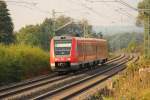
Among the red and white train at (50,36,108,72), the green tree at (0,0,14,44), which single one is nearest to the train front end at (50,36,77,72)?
the red and white train at (50,36,108,72)

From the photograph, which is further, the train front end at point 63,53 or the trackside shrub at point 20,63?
the train front end at point 63,53

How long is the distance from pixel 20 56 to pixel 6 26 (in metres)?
60.4

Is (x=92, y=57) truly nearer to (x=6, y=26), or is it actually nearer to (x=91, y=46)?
(x=91, y=46)

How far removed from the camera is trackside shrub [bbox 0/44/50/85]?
2986 centimetres

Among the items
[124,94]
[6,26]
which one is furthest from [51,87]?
[6,26]

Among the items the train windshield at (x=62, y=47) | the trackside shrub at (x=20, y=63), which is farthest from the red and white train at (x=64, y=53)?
the trackside shrub at (x=20, y=63)

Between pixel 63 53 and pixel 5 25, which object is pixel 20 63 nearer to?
pixel 63 53

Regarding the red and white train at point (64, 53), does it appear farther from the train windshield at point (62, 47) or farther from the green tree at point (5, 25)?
the green tree at point (5, 25)

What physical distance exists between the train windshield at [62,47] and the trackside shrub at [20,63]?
95.8 inches

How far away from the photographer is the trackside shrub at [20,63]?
2986 centimetres

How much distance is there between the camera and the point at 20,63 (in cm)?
3275

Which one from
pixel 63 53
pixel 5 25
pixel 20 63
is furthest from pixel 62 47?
pixel 5 25

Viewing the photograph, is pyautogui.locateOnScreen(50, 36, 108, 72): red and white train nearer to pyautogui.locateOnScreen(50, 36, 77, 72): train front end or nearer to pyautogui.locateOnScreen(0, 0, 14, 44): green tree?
pyautogui.locateOnScreen(50, 36, 77, 72): train front end

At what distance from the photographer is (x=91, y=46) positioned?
42.5 m
